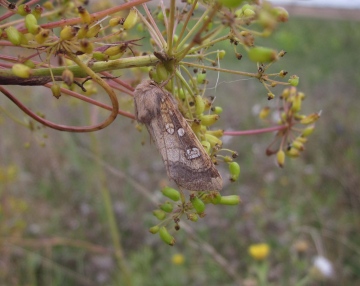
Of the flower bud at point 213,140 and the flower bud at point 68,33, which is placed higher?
the flower bud at point 68,33

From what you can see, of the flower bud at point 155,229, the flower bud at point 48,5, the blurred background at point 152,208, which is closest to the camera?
the flower bud at point 155,229

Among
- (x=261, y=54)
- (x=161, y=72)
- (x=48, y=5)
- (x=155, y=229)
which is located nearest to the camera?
(x=261, y=54)

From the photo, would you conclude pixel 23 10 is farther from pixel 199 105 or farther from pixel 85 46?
pixel 199 105

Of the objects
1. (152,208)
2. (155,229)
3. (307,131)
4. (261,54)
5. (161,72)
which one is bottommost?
(152,208)

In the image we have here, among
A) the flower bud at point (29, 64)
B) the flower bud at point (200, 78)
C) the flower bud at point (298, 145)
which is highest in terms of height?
the flower bud at point (29, 64)

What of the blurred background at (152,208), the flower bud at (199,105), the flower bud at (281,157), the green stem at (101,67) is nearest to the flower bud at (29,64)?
the green stem at (101,67)

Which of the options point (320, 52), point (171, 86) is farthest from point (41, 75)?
point (320, 52)

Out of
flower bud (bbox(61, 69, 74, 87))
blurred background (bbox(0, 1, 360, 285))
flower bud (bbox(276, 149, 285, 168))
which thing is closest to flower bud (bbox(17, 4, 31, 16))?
flower bud (bbox(61, 69, 74, 87))

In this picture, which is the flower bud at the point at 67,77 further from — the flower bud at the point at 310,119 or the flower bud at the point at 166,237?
the flower bud at the point at 310,119

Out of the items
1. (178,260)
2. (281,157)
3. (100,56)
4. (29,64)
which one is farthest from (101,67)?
(178,260)
